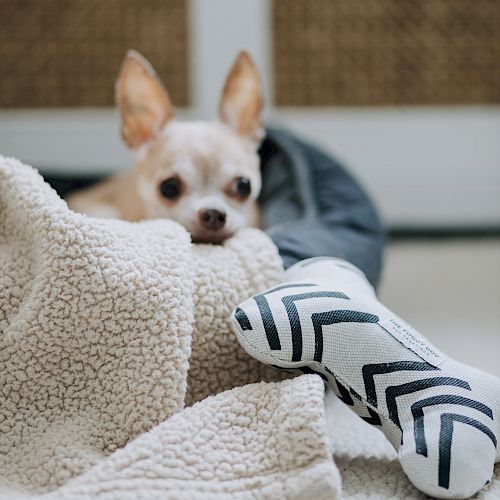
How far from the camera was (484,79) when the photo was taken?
8.42 ft

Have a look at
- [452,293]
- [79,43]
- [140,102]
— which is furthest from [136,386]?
[79,43]

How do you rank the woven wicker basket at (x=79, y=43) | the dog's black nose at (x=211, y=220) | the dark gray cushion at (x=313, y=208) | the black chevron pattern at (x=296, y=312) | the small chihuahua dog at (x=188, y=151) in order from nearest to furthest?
the black chevron pattern at (x=296, y=312)
the dark gray cushion at (x=313, y=208)
the dog's black nose at (x=211, y=220)
the small chihuahua dog at (x=188, y=151)
the woven wicker basket at (x=79, y=43)

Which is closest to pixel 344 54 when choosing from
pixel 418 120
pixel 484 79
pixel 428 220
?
pixel 418 120

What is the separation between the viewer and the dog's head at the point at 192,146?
150cm

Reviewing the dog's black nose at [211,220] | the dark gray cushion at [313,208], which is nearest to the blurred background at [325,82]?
the dark gray cushion at [313,208]

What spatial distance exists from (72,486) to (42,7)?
2.06 meters

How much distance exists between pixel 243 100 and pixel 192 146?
0.18 metres

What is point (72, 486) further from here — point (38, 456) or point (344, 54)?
point (344, 54)

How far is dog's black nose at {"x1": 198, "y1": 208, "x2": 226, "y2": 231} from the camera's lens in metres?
1.32

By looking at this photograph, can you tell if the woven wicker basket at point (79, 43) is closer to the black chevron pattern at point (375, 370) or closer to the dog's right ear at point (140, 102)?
A: the dog's right ear at point (140, 102)

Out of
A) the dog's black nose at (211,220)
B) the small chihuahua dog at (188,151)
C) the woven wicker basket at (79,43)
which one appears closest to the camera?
the dog's black nose at (211,220)

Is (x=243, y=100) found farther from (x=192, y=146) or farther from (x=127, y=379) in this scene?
(x=127, y=379)

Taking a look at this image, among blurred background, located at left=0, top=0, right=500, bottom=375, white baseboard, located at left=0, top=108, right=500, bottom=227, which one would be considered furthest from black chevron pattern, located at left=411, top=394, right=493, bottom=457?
white baseboard, located at left=0, top=108, right=500, bottom=227

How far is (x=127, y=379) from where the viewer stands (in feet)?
2.77
